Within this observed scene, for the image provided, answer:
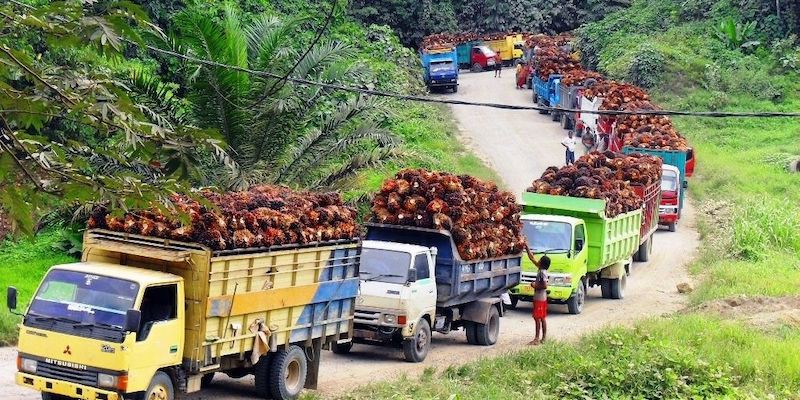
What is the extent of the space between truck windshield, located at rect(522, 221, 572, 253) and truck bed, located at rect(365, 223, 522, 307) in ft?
8.90

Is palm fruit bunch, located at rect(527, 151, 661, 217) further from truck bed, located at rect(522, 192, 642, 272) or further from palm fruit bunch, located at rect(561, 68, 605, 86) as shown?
palm fruit bunch, located at rect(561, 68, 605, 86)

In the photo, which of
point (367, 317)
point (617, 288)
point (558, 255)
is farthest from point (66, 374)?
point (617, 288)

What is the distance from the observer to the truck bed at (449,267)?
17.4 meters

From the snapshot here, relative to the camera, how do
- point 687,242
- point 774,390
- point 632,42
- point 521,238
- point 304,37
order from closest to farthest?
point 774,390 → point 521,238 → point 687,242 → point 304,37 → point 632,42

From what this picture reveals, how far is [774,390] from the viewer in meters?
14.6

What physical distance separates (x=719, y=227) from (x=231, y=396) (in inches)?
788

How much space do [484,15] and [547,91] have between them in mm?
22478

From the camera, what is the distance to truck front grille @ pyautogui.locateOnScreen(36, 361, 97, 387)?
11.3 m

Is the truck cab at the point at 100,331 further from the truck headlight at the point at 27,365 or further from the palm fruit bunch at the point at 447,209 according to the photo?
the palm fruit bunch at the point at 447,209

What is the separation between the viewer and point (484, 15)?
2793 inches

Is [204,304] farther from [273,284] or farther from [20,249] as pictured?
[20,249]

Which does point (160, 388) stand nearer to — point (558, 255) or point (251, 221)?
point (251, 221)

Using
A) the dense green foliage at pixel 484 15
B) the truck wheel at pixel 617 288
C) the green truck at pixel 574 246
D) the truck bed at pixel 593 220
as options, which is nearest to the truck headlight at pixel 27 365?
the green truck at pixel 574 246

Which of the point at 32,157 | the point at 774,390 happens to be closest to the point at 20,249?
the point at 774,390
